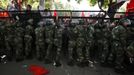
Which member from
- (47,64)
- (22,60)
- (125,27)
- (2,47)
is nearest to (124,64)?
(125,27)

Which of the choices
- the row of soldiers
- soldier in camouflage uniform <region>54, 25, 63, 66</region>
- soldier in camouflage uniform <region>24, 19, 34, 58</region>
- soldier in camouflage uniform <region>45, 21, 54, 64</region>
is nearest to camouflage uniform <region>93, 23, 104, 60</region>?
the row of soldiers

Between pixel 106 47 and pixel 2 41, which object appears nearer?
pixel 106 47

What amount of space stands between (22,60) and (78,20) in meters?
2.46

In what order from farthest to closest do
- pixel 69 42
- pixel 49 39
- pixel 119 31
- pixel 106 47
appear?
pixel 49 39 → pixel 69 42 → pixel 106 47 → pixel 119 31

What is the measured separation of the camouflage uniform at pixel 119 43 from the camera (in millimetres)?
9008

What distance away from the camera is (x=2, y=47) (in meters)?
9.95

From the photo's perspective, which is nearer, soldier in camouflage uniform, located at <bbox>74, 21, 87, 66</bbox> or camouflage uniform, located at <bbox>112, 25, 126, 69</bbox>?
camouflage uniform, located at <bbox>112, 25, 126, 69</bbox>

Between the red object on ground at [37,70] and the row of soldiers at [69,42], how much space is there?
15.0 inches

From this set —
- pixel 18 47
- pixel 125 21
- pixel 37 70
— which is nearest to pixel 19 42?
pixel 18 47

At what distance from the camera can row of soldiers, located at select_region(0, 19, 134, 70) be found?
9102 mm

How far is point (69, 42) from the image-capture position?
935cm

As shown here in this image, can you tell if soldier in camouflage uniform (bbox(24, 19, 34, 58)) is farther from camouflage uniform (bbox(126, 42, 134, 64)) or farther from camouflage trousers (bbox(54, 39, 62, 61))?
camouflage uniform (bbox(126, 42, 134, 64))

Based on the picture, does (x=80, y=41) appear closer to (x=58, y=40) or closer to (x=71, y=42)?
(x=71, y=42)

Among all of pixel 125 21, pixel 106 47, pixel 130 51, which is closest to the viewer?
pixel 130 51
